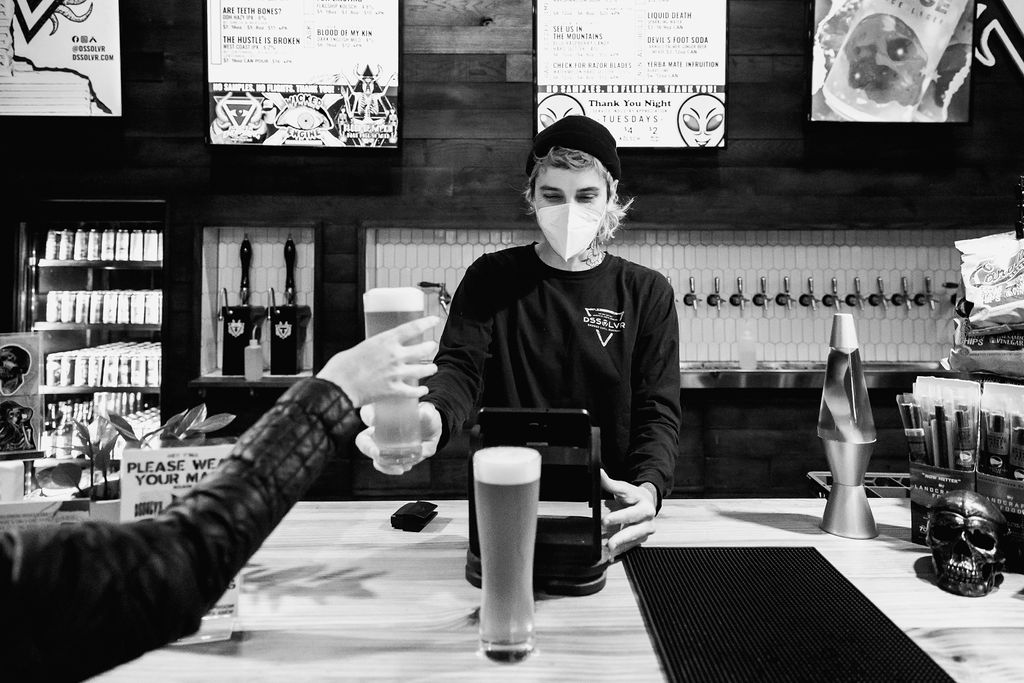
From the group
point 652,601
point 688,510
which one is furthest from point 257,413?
point 652,601

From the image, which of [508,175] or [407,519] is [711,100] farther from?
[407,519]

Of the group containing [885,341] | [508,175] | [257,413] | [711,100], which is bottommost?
[257,413]

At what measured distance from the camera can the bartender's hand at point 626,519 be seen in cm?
117

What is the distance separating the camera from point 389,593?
105cm

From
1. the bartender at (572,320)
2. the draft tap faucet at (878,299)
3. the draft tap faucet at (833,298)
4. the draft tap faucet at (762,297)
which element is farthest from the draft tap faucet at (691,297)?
the bartender at (572,320)

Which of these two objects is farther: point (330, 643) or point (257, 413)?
point (257, 413)

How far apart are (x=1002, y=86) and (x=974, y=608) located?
3.47 metres

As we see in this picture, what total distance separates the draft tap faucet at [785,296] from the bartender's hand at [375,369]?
3.12m

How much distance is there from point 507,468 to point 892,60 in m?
3.45

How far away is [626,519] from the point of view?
1.19 m

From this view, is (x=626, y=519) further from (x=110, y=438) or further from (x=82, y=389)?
(x=82, y=389)

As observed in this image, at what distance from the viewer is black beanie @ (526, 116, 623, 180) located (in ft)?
5.42

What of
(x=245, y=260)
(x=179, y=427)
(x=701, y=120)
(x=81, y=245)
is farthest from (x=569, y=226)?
(x=81, y=245)

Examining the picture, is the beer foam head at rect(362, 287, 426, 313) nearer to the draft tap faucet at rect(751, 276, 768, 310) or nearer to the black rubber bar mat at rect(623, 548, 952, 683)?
the black rubber bar mat at rect(623, 548, 952, 683)
